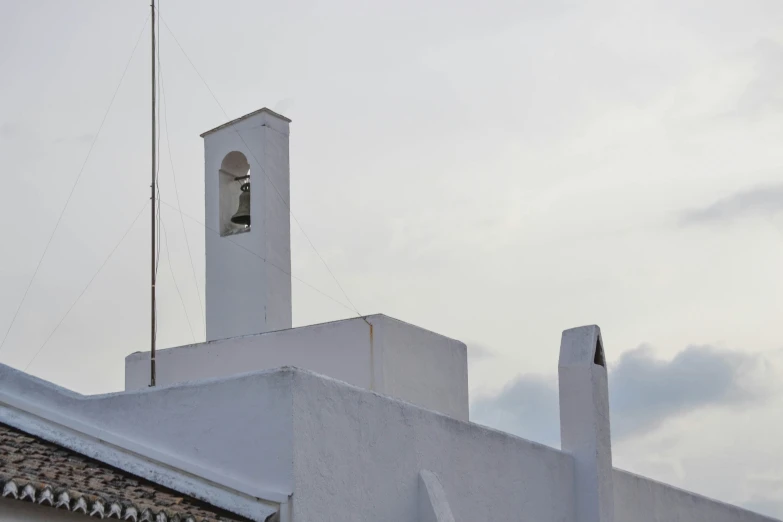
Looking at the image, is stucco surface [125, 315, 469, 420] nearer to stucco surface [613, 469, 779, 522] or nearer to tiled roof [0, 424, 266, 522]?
stucco surface [613, 469, 779, 522]

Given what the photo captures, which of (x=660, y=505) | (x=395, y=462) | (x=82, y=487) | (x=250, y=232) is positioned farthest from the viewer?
(x=660, y=505)

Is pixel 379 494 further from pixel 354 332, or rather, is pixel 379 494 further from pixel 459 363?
pixel 459 363

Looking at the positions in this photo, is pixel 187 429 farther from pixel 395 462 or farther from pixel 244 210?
pixel 244 210

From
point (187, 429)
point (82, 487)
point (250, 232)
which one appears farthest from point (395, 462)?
point (250, 232)

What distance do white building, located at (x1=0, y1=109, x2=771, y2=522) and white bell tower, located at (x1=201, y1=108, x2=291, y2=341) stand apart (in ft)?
0.07

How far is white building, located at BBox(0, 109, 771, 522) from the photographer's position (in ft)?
30.5

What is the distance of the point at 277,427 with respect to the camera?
9422mm

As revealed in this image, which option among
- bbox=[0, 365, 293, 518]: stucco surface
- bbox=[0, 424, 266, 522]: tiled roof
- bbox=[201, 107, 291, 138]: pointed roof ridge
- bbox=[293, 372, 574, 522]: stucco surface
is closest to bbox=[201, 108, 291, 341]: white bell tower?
bbox=[201, 107, 291, 138]: pointed roof ridge

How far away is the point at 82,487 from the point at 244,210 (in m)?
7.01

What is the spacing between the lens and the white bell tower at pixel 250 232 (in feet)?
48.3

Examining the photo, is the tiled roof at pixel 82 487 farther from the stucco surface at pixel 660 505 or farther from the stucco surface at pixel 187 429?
the stucco surface at pixel 660 505

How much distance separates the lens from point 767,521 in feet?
66.1

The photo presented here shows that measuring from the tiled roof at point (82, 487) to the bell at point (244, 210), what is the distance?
5638 millimetres

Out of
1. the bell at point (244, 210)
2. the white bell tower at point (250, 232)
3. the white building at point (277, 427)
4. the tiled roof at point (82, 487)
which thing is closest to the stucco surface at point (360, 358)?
the white building at point (277, 427)
